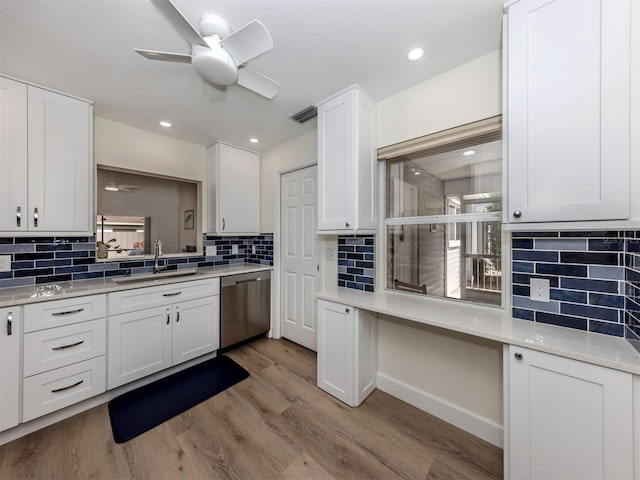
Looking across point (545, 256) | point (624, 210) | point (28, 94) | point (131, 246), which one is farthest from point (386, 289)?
point (28, 94)

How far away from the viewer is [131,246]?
274cm

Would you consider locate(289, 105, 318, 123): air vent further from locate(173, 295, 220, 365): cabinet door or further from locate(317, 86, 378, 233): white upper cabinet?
locate(173, 295, 220, 365): cabinet door

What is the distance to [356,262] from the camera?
90.0 inches

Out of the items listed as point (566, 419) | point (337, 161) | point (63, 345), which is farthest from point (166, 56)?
point (566, 419)

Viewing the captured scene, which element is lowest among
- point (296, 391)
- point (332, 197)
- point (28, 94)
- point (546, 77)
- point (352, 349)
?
point (296, 391)

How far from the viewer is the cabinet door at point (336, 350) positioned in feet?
6.23

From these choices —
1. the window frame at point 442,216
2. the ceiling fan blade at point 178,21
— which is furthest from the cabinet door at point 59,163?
the window frame at point 442,216

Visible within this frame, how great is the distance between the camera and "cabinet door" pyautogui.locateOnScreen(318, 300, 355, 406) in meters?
1.90

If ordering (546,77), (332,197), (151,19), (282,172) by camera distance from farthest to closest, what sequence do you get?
(282,172) → (332,197) → (151,19) → (546,77)

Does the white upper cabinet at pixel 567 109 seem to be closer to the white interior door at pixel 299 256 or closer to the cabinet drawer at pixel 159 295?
the white interior door at pixel 299 256

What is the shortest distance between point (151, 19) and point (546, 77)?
2037mm

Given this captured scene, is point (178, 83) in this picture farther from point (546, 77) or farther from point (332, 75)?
point (546, 77)

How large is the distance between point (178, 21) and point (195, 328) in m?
2.39

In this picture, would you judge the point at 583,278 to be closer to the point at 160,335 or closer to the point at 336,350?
the point at 336,350
